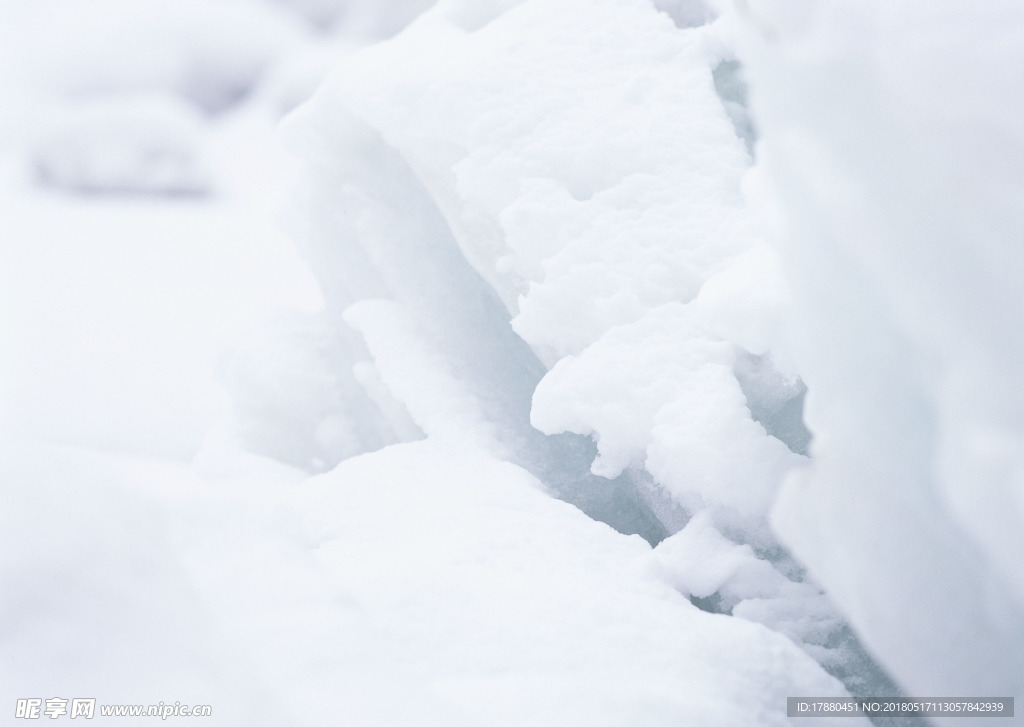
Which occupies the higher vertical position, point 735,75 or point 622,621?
point 735,75

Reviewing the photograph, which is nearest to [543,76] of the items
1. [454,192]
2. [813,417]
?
[454,192]

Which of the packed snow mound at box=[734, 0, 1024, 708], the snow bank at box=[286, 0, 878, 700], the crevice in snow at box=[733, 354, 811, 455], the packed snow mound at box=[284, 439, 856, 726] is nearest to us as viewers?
the packed snow mound at box=[734, 0, 1024, 708]

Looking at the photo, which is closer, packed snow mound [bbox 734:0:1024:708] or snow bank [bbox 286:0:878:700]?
packed snow mound [bbox 734:0:1024:708]

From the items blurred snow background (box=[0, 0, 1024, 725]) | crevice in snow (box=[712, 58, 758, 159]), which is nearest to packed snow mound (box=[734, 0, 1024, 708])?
blurred snow background (box=[0, 0, 1024, 725])

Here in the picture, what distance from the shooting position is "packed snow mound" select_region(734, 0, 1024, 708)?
149 cm

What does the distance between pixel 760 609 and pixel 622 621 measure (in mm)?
582

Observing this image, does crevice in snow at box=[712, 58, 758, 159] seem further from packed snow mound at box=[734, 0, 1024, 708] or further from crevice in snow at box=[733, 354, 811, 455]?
packed snow mound at box=[734, 0, 1024, 708]

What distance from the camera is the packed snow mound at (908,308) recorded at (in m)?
1.49

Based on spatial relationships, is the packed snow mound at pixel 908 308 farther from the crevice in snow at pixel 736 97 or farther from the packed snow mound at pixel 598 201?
the crevice in snow at pixel 736 97

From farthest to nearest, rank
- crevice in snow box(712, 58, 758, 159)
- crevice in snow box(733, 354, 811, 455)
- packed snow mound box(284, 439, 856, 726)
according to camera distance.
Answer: crevice in snow box(712, 58, 758, 159) < crevice in snow box(733, 354, 811, 455) < packed snow mound box(284, 439, 856, 726)

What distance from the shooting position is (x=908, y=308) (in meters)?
1.55

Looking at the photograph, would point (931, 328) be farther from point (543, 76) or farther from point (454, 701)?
point (543, 76)

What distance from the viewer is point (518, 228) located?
11.5 ft

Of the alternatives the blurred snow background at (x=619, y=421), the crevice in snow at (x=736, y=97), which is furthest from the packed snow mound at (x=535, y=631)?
the crevice in snow at (x=736, y=97)
